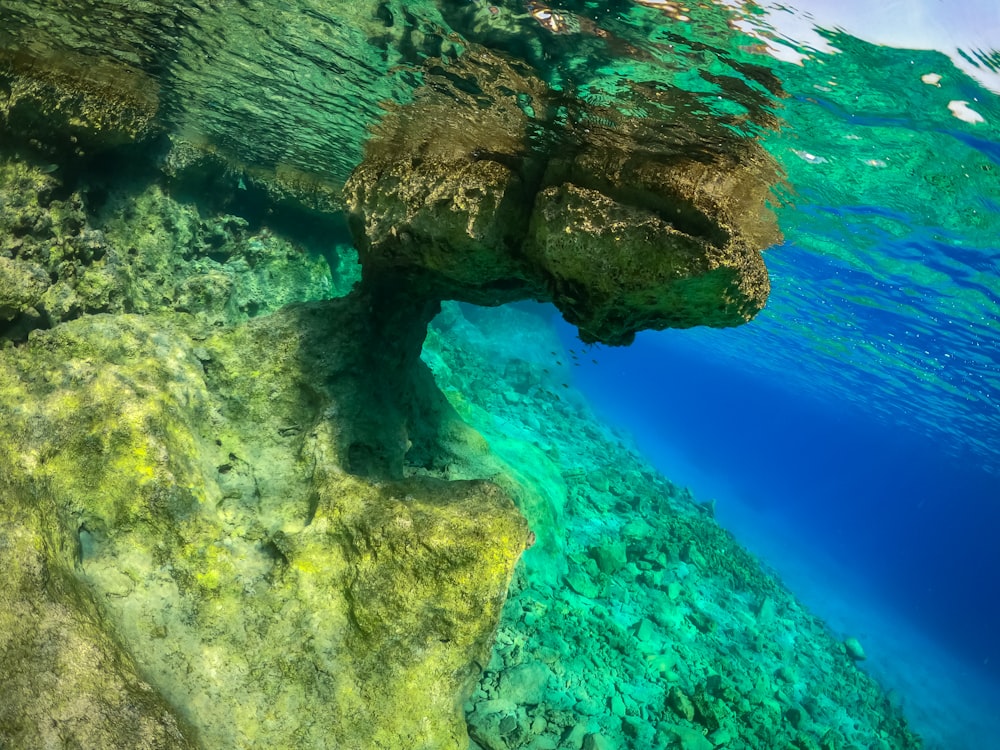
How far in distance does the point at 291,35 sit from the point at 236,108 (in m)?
4.01

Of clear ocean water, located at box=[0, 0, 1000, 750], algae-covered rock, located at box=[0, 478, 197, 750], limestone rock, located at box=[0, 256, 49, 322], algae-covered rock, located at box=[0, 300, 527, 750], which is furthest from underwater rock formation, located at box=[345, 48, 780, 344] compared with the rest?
algae-covered rock, located at box=[0, 478, 197, 750]

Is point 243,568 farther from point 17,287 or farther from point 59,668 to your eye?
point 17,287

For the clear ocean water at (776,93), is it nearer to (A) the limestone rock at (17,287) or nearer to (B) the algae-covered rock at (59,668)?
(A) the limestone rock at (17,287)

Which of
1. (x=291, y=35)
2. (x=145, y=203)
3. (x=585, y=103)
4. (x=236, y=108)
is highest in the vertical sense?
(x=585, y=103)

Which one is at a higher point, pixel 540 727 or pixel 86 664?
pixel 86 664

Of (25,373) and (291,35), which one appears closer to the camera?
(25,373)

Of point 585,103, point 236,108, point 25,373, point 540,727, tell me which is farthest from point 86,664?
point 236,108

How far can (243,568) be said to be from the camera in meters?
4.81

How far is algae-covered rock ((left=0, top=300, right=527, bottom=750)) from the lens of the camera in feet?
13.5

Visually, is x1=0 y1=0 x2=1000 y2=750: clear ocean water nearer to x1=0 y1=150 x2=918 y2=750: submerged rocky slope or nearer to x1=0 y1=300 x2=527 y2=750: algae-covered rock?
x1=0 y1=150 x2=918 y2=750: submerged rocky slope

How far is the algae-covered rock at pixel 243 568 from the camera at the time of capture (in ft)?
Result: 13.5

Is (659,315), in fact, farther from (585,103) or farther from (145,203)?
(145,203)

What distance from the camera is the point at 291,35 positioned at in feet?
23.3

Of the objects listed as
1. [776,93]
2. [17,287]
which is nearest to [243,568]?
[17,287]
